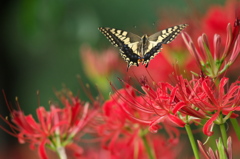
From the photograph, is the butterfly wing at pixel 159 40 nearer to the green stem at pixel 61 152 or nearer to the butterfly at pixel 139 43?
the butterfly at pixel 139 43

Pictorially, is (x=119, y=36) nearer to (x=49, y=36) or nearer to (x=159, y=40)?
(x=159, y=40)

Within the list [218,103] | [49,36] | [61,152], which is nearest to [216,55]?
[218,103]

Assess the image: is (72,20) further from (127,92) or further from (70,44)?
(127,92)

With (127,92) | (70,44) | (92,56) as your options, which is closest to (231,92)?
(127,92)

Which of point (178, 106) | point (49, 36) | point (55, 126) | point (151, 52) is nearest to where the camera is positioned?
point (178, 106)

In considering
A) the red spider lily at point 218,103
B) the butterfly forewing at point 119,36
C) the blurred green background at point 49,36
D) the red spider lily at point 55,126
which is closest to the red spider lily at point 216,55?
the red spider lily at point 218,103

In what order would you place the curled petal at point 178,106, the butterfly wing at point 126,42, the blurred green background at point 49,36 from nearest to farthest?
the curled petal at point 178,106 < the butterfly wing at point 126,42 < the blurred green background at point 49,36
